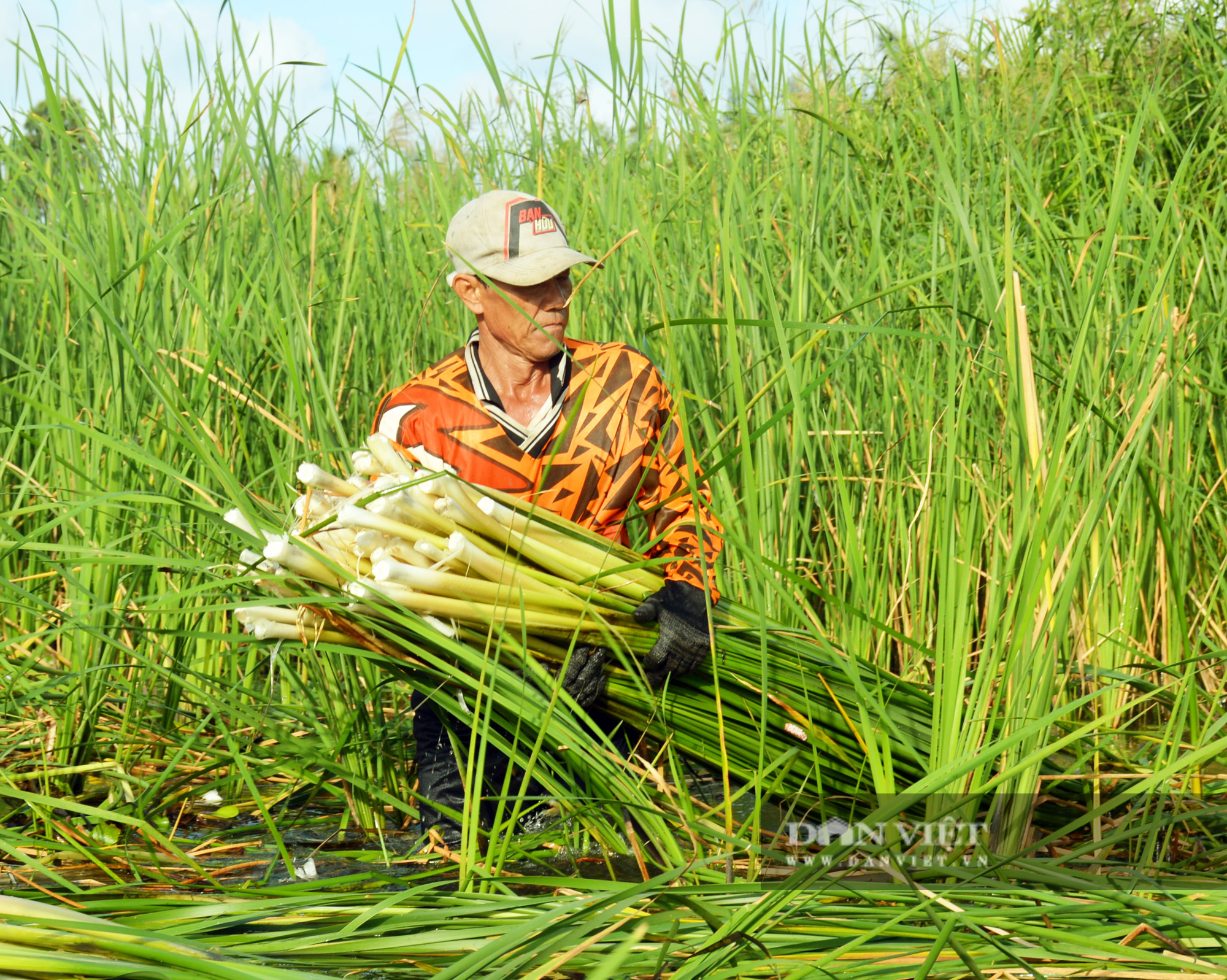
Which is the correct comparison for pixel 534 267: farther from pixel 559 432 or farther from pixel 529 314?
pixel 559 432

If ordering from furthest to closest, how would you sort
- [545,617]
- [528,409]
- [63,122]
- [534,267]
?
[63,122]
[528,409]
[534,267]
[545,617]

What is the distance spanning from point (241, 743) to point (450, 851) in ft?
2.31

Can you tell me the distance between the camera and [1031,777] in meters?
1.47

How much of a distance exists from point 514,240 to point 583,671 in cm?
93

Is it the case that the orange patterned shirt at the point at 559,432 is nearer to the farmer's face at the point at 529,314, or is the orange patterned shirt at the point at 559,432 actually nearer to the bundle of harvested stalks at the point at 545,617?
the farmer's face at the point at 529,314

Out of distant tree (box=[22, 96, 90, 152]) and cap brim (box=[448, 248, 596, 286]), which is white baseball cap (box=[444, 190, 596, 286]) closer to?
cap brim (box=[448, 248, 596, 286])

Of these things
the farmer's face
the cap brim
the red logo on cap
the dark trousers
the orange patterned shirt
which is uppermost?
the red logo on cap

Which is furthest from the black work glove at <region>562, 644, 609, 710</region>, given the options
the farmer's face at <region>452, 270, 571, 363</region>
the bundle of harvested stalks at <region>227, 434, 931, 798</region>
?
the farmer's face at <region>452, 270, 571, 363</region>

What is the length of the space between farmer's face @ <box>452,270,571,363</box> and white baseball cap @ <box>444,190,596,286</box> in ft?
0.11

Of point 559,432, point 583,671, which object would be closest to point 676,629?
point 583,671

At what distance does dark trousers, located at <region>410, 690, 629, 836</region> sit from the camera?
6.64ft

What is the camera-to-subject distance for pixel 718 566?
194 centimetres

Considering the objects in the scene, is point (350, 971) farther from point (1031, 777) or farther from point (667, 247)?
point (667, 247)

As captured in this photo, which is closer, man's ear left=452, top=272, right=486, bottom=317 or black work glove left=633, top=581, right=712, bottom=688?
black work glove left=633, top=581, right=712, bottom=688
